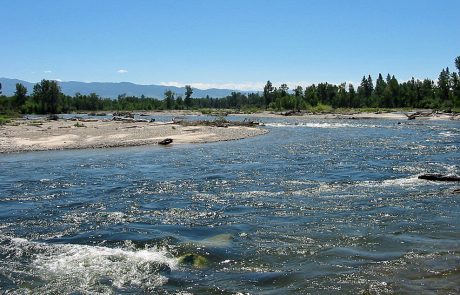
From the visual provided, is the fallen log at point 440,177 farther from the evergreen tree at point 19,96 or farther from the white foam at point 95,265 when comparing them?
the evergreen tree at point 19,96

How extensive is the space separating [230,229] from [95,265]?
206 inches

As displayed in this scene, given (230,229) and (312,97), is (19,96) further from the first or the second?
(230,229)

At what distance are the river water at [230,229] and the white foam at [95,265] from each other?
0.17 ft

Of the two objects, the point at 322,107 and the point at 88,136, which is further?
the point at 322,107

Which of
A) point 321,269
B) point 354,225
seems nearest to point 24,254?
point 321,269

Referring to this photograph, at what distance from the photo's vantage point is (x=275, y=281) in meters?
11.4

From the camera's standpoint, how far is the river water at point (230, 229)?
1141 cm

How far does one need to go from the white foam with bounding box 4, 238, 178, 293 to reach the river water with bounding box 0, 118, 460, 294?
0.17 ft

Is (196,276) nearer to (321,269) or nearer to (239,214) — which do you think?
(321,269)

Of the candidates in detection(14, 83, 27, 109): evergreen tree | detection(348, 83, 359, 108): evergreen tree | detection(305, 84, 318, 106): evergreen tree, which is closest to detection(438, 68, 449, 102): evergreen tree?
detection(348, 83, 359, 108): evergreen tree

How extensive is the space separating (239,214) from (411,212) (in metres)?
6.89

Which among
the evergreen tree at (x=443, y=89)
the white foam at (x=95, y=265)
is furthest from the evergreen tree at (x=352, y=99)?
the white foam at (x=95, y=265)

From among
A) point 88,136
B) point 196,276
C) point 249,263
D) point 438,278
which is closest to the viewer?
point 438,278

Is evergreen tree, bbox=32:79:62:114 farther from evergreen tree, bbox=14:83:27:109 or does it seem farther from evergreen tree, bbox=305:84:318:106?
evergreen tree, bbox=305:84:318:106
